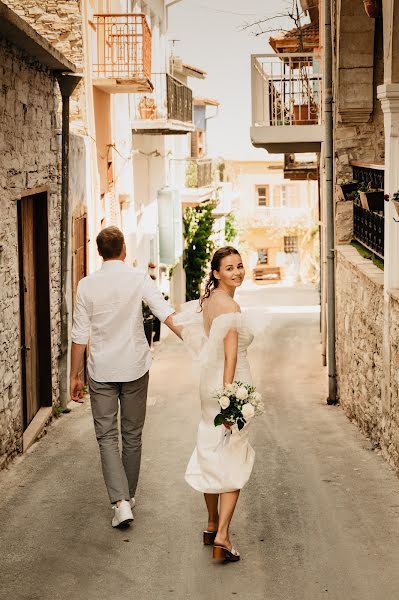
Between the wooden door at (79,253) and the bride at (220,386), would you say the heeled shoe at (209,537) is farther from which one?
the wooden door at (79,253)

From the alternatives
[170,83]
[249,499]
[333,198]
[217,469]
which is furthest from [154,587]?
[170,83]

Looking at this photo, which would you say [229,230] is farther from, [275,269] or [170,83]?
[170,83]

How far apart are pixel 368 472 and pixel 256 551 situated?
2294 mm

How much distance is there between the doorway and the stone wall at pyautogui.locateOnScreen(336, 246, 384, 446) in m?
3.08

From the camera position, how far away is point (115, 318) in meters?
6.33

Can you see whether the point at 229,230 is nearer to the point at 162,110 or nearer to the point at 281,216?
the point at 281,216

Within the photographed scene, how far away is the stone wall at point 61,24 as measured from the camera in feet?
44.8

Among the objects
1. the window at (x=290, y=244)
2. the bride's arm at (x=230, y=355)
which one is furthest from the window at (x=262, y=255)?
the bride's arm at (x=230, y=355)

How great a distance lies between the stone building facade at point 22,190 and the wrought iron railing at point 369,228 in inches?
128

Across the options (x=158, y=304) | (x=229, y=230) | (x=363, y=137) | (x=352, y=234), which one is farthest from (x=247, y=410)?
(x=229, y=230)

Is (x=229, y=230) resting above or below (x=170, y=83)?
below

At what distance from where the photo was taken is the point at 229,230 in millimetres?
43312

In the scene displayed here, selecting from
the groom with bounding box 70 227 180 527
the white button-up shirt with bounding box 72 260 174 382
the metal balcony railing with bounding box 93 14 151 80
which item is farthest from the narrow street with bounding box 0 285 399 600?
the metal balcony railing with bounding box 93 14 151 80

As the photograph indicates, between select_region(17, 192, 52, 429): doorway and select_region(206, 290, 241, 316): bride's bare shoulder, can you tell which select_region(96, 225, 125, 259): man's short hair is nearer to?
select_region(206, 290, 241, 316): bride's bare shoulder
